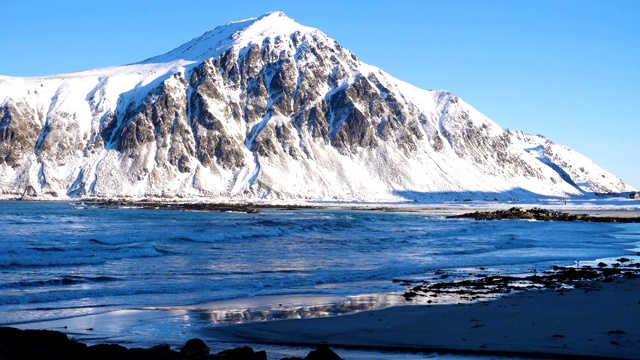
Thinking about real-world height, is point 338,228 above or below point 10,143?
below

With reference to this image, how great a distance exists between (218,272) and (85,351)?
65.3ft

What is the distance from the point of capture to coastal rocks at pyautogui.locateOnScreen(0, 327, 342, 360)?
36.0 feet

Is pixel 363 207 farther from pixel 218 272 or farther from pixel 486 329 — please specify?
pixel 486 329

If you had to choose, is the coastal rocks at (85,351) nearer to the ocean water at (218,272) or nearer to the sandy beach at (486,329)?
the ocean water at (218,272)

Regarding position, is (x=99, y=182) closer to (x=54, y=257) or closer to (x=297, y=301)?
(x=54, y=257)

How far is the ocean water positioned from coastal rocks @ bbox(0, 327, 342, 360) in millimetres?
3346

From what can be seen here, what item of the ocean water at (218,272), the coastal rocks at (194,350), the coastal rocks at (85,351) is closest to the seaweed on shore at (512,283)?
the ocean water at (218,272)

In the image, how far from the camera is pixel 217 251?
4275 centimetres

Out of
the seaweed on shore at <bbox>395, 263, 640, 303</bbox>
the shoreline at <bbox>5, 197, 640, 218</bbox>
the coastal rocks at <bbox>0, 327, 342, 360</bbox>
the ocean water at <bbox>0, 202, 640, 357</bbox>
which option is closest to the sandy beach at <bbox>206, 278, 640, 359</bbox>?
the ocean water at <bbox>0, 202, 640, 357</bbox>

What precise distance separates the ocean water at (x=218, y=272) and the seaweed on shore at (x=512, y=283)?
1.20m

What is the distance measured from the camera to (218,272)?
31.1 meters

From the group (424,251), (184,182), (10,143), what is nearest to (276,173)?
(184,182)

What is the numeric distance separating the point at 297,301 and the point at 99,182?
17322 centimetres

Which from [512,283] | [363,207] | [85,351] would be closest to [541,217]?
[363,207]
